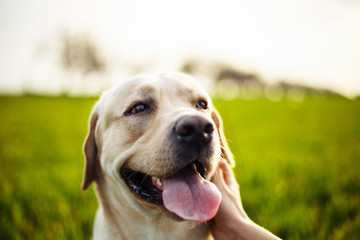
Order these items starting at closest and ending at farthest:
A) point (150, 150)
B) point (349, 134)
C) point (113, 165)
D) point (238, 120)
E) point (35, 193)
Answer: point (150, 150) → point (113, 165) → point (35, 193) → point (349, 134) → point (238, 120)

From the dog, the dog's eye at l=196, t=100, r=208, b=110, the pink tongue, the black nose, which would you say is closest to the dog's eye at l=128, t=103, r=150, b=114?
the dog

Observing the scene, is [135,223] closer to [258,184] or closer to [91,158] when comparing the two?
[91,158]

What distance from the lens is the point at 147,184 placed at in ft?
7.79

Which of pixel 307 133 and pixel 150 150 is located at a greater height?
pixel 150 150

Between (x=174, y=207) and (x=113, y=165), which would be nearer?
(x=174, y=207)

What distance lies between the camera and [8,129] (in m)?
8.83

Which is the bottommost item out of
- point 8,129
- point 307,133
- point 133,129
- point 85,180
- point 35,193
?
point 8,129

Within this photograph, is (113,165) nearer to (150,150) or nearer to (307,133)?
(150,150)

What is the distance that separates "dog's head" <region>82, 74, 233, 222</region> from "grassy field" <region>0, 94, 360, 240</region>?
0.69 metres

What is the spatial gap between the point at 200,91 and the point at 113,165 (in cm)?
113

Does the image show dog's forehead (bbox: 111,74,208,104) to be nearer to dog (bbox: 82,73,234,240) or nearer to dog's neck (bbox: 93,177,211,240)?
dog (bbox: 82,73,234,240)

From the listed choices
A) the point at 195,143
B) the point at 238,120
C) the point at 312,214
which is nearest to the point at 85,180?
the point at 195,143

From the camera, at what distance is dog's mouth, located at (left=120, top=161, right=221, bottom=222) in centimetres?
198

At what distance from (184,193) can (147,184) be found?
18.1 inches
